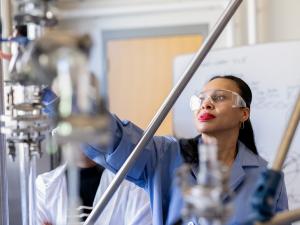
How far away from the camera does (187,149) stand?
125 cm

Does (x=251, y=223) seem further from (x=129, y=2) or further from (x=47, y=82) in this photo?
(x=129, y=2)

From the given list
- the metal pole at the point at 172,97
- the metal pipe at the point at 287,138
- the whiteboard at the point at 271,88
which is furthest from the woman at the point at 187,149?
the whiteboard at the point at 271,88

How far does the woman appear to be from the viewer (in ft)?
3.78

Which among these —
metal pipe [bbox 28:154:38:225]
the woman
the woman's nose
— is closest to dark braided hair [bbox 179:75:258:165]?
the woman

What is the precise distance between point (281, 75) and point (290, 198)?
527 mm

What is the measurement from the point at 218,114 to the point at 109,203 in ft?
1.45

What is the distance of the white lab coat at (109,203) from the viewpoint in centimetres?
134

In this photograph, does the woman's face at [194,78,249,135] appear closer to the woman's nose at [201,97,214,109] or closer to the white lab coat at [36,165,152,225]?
the woman's nose at [201,97,214,109]

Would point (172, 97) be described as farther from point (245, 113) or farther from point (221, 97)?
point (245, 113)

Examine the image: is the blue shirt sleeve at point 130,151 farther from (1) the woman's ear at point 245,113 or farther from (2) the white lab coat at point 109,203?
(1) the woman's ear at point 245,113

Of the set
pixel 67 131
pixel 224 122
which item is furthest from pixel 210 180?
pixel 224 122

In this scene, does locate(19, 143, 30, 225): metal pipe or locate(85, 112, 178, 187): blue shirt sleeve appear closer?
locate(19, 143, 30, 225): metal pipe

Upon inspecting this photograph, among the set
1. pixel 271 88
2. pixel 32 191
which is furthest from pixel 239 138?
pixel 32 191

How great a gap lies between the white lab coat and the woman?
0.09 metres
